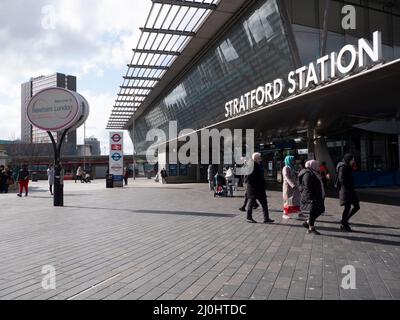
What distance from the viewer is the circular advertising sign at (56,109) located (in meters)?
15.4

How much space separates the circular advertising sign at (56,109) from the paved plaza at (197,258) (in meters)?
5.70

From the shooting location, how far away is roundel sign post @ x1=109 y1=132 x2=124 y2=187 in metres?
30.1

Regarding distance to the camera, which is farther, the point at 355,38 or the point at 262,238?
the point at 355,38

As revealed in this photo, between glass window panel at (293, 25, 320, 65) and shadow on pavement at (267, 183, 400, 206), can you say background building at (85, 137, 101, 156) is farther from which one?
shadow on pavement at (267, 183, 400, 206)

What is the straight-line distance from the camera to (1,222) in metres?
10.6

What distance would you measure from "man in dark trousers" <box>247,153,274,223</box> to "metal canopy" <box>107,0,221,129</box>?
13.5 meters

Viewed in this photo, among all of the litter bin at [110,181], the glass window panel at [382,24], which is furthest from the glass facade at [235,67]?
the litter bin at [110,181]

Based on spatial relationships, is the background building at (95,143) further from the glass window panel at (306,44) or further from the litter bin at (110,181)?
the glass window panel at (306,44)

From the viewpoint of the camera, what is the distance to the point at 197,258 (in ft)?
20.5
